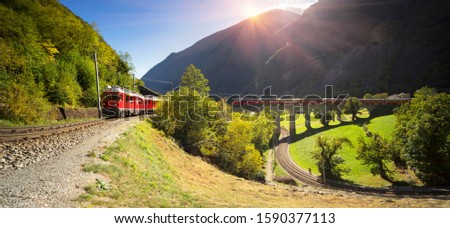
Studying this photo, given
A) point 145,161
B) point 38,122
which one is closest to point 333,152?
point 145,161

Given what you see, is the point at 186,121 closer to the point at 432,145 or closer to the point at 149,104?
the point at 149,104

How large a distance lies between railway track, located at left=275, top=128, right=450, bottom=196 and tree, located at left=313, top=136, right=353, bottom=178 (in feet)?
7.00

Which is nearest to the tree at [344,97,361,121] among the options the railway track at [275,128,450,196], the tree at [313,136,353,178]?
the railway track at [275,128,450,196]

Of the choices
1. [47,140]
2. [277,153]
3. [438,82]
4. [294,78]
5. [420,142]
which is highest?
[294,78]

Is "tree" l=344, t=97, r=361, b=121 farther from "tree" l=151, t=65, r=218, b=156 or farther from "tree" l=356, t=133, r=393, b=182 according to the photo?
"tree" l=151, t=65, r=218, b=156

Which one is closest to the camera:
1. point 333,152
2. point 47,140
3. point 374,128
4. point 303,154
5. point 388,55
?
point 47,140

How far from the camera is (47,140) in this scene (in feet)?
44.4

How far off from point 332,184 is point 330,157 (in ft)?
17.4

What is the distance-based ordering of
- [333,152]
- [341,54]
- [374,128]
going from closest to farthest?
[333,152] < [374,128] < [341,54]

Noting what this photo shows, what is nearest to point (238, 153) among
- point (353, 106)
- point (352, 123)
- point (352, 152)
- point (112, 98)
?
point (112, 98)

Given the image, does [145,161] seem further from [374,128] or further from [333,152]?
[374,128]

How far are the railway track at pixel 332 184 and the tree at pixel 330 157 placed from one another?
7.00 ft

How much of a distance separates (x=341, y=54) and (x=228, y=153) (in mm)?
191668

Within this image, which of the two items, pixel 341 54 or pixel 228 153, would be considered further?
pixel 341 54
